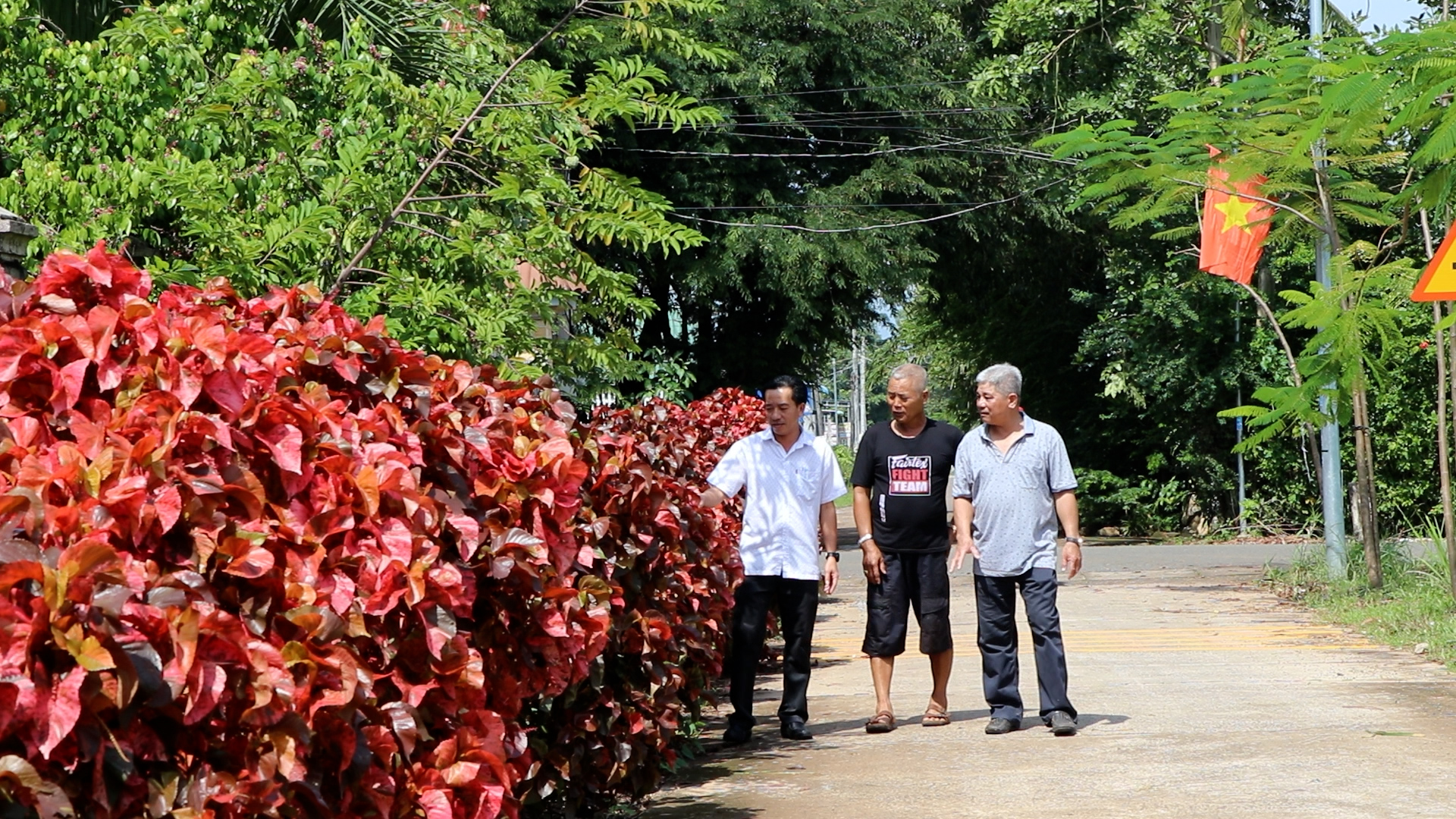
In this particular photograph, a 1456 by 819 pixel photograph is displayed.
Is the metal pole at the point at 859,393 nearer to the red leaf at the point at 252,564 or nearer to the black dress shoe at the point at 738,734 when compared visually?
the black dress shoe at the point at 738,734

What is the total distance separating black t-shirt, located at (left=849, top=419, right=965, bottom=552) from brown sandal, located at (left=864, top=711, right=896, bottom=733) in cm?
83

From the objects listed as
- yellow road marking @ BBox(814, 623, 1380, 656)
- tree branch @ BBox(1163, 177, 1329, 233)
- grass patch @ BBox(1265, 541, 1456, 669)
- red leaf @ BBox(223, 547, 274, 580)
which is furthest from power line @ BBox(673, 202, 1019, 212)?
red leaf @ BBox(223, 547, 274, 580)

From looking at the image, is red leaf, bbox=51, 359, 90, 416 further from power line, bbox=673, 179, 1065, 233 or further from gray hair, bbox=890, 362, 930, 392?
power line, bbox=673, 179, 1065, 233

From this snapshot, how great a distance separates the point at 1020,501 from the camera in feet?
28.0

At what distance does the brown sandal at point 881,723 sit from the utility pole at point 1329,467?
686 cm

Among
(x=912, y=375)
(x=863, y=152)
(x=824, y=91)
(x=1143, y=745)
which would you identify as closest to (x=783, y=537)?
(x=912, y=375)

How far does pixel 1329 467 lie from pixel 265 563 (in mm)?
14554

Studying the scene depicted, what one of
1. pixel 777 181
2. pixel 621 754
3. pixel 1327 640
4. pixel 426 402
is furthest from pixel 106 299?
pixel 777 181

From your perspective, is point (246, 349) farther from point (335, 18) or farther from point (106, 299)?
point (335, 18)

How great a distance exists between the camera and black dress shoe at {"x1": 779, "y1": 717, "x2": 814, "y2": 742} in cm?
838

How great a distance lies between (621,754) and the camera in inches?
237

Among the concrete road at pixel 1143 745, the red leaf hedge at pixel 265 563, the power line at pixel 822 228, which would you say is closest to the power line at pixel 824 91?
the power line at pixel 822 228

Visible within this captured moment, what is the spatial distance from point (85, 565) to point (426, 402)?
1810 mm

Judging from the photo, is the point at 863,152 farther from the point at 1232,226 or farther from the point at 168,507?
the point at 168,507
